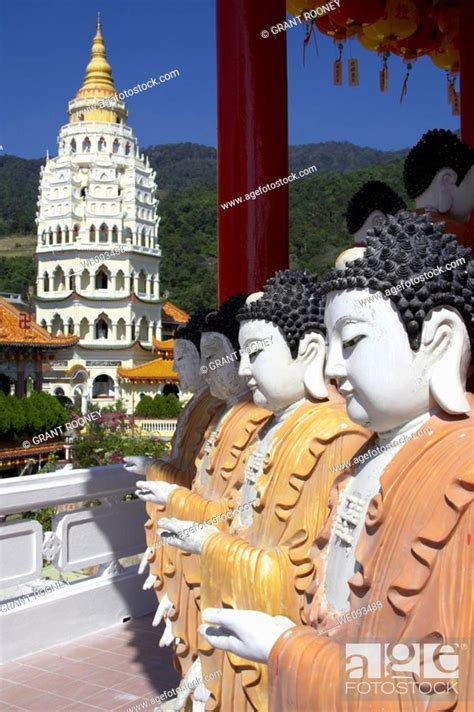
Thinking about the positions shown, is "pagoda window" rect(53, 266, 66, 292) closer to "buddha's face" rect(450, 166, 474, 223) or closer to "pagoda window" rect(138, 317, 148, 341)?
"pagoda window" rect(138, 317, 148, 341)

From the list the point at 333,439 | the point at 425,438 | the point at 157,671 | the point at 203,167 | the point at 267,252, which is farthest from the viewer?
the point at 203,167

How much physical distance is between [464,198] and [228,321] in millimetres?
1166

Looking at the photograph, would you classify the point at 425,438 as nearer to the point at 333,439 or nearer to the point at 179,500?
the point at 333,439

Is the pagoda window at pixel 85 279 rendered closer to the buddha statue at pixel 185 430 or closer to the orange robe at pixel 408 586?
the buddha statue at pixel 185 430

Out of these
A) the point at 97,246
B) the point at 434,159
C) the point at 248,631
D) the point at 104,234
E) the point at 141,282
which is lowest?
the point at 248,631

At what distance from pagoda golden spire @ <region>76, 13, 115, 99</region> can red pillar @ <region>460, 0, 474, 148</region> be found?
1186 inches

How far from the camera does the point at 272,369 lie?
108 inches

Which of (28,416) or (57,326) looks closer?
(28,416)

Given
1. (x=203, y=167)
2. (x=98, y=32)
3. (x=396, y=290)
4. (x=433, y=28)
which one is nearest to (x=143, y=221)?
(x=98, y=32)

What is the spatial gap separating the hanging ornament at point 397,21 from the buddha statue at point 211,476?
3783mm

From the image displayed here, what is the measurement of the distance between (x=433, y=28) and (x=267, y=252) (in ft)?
Result: 10.9

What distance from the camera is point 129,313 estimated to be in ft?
112

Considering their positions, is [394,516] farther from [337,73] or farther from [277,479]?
[337,73]

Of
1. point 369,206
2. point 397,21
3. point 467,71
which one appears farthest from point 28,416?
point 369,206
